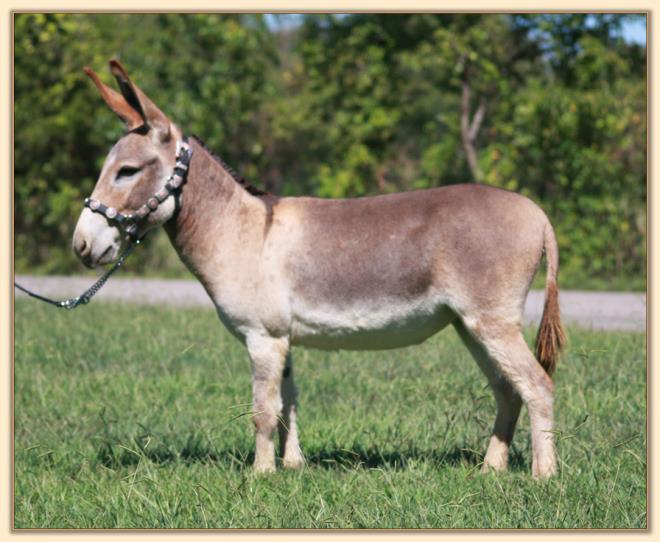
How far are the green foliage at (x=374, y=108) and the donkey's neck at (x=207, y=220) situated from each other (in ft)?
29.7

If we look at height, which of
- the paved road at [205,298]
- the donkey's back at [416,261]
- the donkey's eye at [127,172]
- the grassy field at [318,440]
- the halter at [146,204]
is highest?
the donkey's eye at [127,172]

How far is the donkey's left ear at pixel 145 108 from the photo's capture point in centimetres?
479

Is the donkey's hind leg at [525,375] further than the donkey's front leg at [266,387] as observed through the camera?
No

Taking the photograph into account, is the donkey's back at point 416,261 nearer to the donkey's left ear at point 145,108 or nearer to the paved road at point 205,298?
the donkey's left ear at point 145,108

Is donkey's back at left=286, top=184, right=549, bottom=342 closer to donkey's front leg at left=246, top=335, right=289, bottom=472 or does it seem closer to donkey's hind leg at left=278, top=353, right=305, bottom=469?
donkey's front leg at left=246, top=335, right=289, bottom=472

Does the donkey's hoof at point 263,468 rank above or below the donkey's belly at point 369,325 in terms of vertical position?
below

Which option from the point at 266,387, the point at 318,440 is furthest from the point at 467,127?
the point at 266,387

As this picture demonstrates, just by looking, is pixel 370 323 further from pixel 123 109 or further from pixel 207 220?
pixel 123 109

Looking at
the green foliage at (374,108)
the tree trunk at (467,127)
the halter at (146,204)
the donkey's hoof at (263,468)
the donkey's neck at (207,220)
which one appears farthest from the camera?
the tree trunk at (467,127)

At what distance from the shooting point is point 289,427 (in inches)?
204

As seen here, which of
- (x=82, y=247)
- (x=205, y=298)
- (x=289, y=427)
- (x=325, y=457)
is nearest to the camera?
(x=82, y=247)

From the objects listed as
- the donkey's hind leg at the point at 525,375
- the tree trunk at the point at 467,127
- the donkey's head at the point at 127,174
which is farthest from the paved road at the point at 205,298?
the donkey's head at the point at 127,174

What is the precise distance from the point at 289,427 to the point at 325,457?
0.31 meters

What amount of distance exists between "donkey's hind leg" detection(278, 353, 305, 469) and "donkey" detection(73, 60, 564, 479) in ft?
0.11
